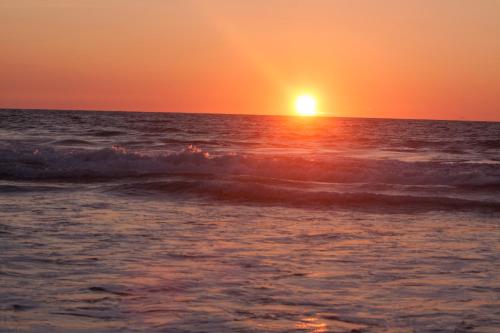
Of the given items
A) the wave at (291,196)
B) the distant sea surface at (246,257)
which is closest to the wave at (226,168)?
the distant sea surface at (246,257)

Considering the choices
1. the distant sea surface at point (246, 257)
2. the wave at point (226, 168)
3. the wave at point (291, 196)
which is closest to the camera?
the distant sea surface at point (246, 257)

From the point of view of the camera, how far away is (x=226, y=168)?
2041 cm

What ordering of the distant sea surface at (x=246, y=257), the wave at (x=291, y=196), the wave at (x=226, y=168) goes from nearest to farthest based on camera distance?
the distant sea surface at (x=246, y=257) → the wave at (x=291, y=196) → the wave at (x=226, y=168)

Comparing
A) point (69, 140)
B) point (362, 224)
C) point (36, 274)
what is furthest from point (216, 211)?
point (69, 140)

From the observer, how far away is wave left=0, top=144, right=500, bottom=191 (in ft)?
60.2

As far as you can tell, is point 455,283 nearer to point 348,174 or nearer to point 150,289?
point 150,289

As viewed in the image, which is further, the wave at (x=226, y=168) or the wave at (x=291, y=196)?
the wave at (x=226, y=168)

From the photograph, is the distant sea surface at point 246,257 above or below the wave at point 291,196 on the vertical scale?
below

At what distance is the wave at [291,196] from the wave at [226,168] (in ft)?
12.3

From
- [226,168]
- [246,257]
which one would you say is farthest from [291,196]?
[226,168]

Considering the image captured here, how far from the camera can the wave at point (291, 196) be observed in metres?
12.6

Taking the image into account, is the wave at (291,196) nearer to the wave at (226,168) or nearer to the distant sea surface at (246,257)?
the distant sea surface at (246,257)

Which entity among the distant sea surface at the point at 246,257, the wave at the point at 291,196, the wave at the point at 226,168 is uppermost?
the wave at the point at 226,168

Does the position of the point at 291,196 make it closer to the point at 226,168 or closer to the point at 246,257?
the point at 246,257
